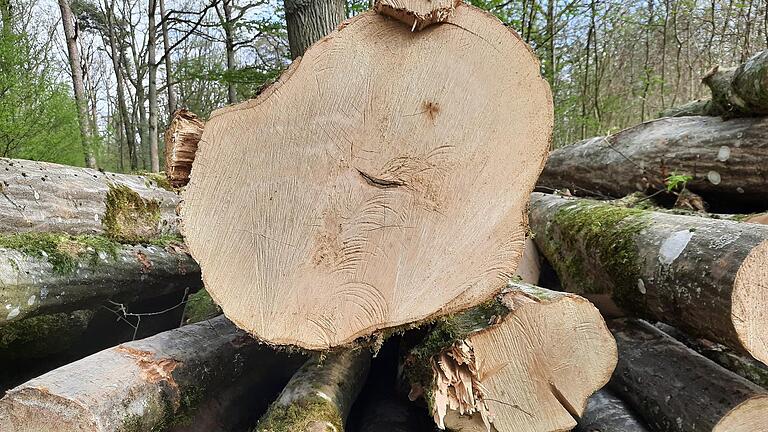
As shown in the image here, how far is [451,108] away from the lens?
168cm

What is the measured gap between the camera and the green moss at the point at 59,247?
1.99 m

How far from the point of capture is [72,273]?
210cm

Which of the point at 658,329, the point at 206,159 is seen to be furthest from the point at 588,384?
the point at 206,159

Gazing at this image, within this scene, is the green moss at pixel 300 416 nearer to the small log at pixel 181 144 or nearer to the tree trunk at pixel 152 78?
the small log at pixel 181 144

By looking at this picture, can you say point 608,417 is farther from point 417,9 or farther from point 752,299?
point 417,9

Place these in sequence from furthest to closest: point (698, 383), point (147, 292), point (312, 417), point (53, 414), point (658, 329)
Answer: point (147, 292)
point (658, 329)
point (698, 383)
point (312, 417)
point (53, 414)

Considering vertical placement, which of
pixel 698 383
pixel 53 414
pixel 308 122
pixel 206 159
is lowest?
pixel 698 383

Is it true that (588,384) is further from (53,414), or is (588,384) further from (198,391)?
(53,414)

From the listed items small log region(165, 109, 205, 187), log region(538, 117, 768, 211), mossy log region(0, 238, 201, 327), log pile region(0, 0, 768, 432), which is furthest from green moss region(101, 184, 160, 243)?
log region(538, 117, 768, 211)

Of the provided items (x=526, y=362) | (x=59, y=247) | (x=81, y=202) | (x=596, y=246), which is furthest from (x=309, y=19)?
(x=526, y=362)

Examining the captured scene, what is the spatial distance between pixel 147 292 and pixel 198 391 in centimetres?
96

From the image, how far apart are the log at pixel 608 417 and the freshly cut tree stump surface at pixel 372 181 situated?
84 cm

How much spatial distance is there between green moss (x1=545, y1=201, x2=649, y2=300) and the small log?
68.0 inches

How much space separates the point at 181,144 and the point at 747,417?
6.66 feet
